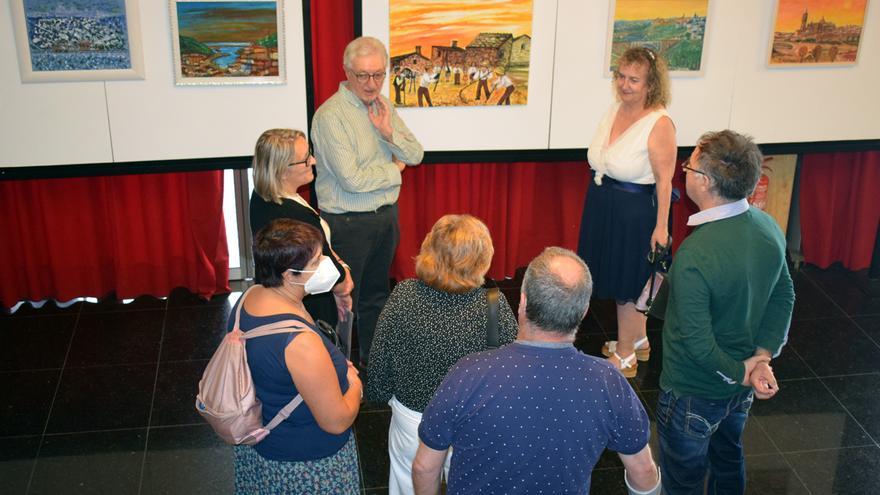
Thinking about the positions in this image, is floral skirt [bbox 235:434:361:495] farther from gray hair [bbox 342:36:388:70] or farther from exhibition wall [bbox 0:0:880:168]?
exhibition wall [bbox 0:0:880:168]

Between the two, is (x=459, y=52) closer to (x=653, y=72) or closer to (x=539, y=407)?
(x=653, y=72)

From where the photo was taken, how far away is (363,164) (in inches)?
150

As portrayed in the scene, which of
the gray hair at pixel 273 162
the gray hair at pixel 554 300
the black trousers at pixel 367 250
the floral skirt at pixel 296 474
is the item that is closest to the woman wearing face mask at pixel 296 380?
the floral skirt at pixel 296 474

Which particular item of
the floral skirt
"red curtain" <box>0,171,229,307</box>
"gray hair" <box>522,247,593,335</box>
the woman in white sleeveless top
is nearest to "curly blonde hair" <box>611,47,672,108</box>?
the woman in white sleeveless top

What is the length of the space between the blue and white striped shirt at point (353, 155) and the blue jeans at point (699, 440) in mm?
1591

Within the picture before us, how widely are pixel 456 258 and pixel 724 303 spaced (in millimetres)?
873

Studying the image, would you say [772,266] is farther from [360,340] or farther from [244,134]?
[244,134]

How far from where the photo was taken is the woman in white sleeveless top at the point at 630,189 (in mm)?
3777

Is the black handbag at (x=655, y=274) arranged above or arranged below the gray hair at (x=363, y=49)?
below

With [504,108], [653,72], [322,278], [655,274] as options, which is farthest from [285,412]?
[504,108]

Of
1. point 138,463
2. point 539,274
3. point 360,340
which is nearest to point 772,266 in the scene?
point 539,274

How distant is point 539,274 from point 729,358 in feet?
3.22

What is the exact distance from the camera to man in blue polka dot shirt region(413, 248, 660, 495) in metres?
2.01

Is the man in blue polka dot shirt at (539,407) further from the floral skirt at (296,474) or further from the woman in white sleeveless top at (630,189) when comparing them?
the woman in white sleeveless top at (630,189)
